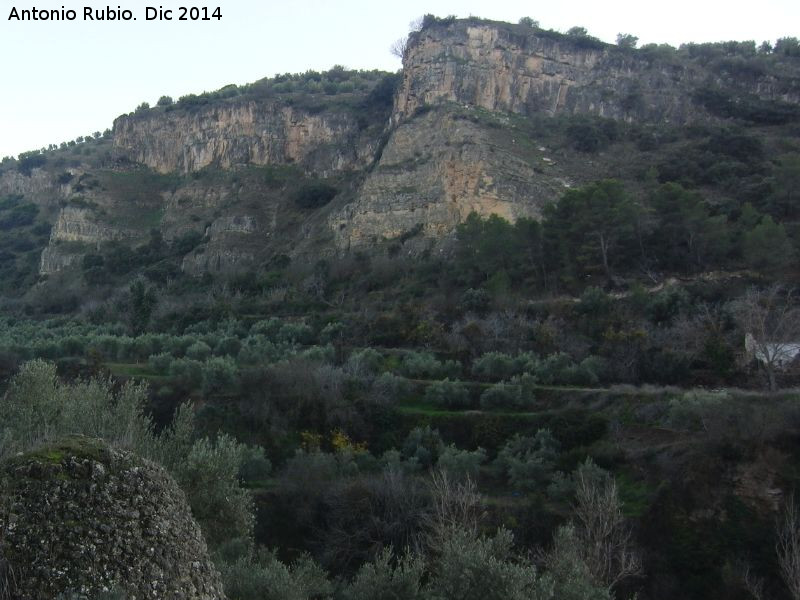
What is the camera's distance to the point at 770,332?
86.3 feet

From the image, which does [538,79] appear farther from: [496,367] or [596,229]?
[496,367]

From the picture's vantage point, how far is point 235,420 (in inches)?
1088

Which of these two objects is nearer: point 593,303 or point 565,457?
point 565,457

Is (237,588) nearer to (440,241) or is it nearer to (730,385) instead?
(730,385)

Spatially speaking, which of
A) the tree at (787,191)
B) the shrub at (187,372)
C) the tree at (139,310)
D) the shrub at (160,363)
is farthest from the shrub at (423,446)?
the tree at (787,191)

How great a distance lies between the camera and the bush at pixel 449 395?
27828mm

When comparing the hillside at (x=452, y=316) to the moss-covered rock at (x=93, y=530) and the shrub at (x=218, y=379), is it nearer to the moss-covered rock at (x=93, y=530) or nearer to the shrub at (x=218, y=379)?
the shrub at (x=218, y=379)

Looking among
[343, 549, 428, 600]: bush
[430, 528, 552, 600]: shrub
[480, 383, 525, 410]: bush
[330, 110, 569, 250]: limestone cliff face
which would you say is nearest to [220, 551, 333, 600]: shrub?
[343, 549, 428, 600]: bush

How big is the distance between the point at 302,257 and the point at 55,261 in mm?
21954

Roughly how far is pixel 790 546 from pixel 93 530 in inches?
567

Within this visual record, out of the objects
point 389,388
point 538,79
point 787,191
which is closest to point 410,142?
point 538,79

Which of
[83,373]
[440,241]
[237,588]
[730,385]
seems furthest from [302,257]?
[237,588]

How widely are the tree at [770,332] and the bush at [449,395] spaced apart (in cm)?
921

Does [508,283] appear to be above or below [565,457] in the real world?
above
